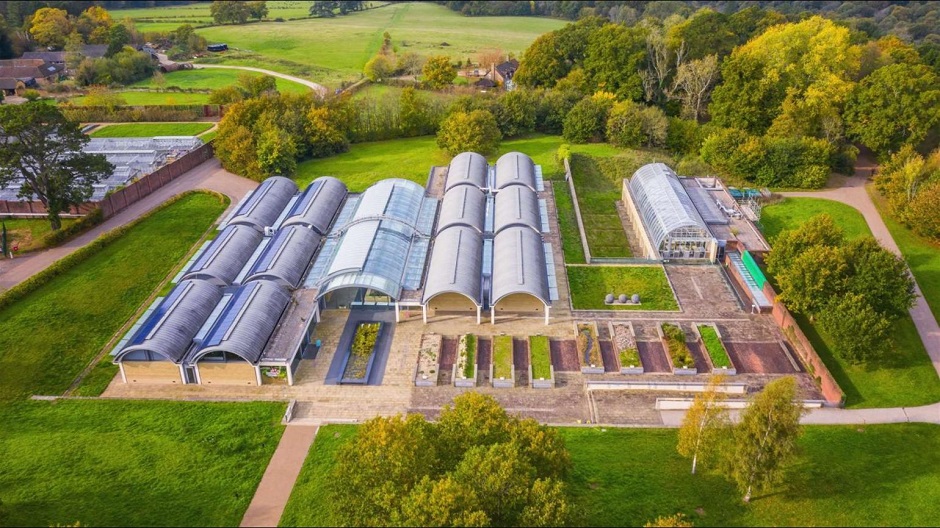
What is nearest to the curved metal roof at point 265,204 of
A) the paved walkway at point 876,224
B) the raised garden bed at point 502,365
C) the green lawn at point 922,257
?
the raised garden bed at point 502,365

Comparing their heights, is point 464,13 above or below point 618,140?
above

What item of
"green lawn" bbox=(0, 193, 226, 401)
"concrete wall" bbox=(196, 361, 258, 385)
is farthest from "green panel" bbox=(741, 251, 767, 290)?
"green lawn" bbox=(0, 193, 226, 401)

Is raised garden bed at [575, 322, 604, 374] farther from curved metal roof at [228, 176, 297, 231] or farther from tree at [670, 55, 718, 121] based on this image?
tree at [670, 55, 718, 121]

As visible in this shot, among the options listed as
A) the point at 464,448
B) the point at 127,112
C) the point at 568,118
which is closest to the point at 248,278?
the point at 464,448

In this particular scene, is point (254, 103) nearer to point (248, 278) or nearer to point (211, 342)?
point (248, 278)

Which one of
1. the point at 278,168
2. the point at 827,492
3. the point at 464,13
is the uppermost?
the point at 464,13
